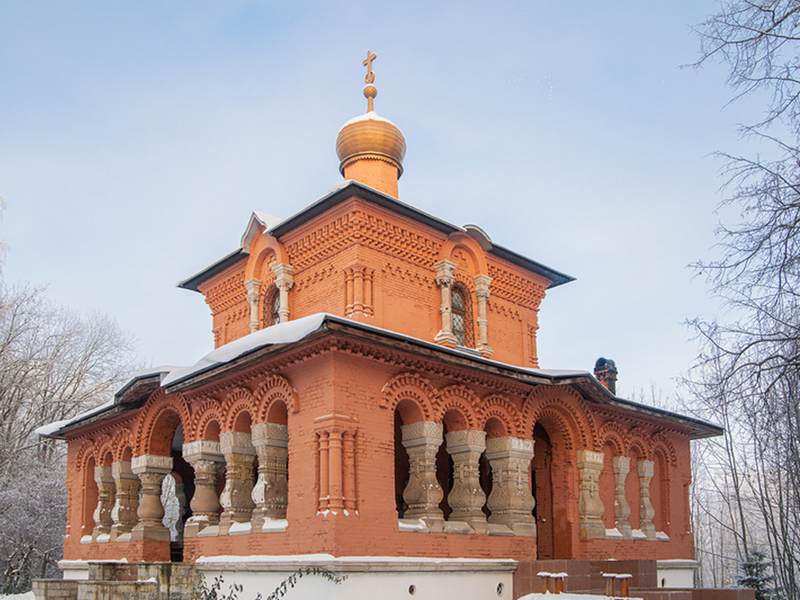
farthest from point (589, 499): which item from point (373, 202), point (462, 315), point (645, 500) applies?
point (373, 202)

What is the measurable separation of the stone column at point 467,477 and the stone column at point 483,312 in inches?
111

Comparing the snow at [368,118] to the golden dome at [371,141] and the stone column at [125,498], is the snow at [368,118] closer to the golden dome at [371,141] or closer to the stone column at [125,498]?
the golden dome at [371,141]

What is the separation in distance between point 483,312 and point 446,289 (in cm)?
92

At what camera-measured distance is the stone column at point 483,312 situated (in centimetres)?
1317

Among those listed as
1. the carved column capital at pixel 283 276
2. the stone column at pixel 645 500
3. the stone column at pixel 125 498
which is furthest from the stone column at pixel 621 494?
the stone column at pixel 125 498

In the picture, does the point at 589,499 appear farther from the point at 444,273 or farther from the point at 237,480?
the point at 237,480

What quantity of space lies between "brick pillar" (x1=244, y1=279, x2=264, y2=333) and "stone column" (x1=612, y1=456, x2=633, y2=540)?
6813 millimetres

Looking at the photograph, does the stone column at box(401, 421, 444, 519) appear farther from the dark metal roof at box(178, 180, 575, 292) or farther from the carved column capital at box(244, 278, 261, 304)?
the carved column capital at box(244, 278, 261, 304)

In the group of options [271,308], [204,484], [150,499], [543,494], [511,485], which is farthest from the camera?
[271,308]

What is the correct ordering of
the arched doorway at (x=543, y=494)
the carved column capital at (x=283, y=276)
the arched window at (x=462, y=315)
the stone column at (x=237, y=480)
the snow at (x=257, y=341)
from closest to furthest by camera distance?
the snow at (x=257, y=341) → the stone column at (x=237, y=480) → the arched doorway at (x=543, y=494) → the carved column capital at (x=283, y=276) → the arched window at (x=462, y=315)

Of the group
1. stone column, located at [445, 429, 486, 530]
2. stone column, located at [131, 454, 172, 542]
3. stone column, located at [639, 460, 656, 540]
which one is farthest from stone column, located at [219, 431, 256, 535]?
stone column, located at [639, 460, 656, 540]

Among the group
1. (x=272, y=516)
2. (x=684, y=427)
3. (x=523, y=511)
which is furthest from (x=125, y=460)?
(x=684, y=427)

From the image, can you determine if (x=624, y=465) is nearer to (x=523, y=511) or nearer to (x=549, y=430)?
(x=549, y=430)

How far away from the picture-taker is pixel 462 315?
1355cm
